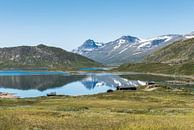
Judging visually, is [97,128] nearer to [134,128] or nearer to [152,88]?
[134,128]

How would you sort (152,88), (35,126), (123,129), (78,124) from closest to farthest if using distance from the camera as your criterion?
(123,129) < (35,126) < (78,124) < (152,88)

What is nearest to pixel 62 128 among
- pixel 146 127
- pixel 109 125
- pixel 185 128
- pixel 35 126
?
pixel 35 126

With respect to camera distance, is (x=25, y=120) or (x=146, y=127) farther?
(x=25, y=120)

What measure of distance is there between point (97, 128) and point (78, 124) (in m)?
3.22

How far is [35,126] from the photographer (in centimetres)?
3045

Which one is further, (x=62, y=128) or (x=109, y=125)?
(x=109, y=125)

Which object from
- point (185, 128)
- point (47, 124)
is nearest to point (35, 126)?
point (47, 124)

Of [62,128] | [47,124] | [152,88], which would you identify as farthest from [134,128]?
[152,88]

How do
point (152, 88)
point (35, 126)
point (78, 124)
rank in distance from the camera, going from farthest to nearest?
point (152, 88) → point (78, 124) → point (35, 126)

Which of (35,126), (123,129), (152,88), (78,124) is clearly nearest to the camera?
(123,129)

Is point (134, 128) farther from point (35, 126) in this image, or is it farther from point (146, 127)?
point (35, 126)

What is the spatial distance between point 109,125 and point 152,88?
14757cm

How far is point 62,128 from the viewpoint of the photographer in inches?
1176

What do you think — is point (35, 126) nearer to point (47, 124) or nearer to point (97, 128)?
point (47, 124)
